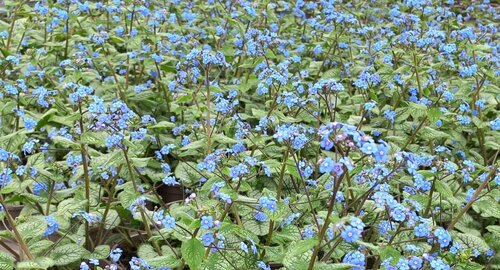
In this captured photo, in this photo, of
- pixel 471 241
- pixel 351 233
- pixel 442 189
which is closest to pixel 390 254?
pixel 351 233

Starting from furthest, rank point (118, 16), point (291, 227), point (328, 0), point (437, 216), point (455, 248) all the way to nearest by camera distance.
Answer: point (328, 0) < point (118, 16) < point (437, 216) < point (291, 227) < point (455, 248)

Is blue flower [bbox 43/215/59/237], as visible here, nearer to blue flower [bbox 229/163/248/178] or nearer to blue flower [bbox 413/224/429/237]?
blue flower [bbox 229/163/248/178]

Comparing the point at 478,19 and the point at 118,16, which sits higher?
the point at 118,16

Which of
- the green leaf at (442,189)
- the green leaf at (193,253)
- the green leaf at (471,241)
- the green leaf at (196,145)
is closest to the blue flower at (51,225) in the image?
the green leaf at (196,145)

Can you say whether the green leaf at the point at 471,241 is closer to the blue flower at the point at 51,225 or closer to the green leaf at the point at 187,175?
the green leaf at the point at 187,175

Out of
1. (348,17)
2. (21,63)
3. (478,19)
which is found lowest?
(478,19)

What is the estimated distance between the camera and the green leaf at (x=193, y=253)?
2.45 metres

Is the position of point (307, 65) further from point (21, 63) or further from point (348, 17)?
point (21, 63)

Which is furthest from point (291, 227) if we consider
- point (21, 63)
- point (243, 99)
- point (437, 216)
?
point (21, 63)

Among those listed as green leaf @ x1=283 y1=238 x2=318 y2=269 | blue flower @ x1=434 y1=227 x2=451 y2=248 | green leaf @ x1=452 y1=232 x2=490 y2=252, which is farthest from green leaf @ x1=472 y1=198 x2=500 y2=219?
green leaf @ x1=283 y1=238 x2=318 y2=269

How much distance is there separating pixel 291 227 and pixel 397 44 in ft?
7.54

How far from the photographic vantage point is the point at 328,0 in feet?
20.1

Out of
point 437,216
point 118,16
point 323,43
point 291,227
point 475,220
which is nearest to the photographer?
point 291,227

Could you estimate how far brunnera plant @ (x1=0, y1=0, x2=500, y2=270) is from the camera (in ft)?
8.57
